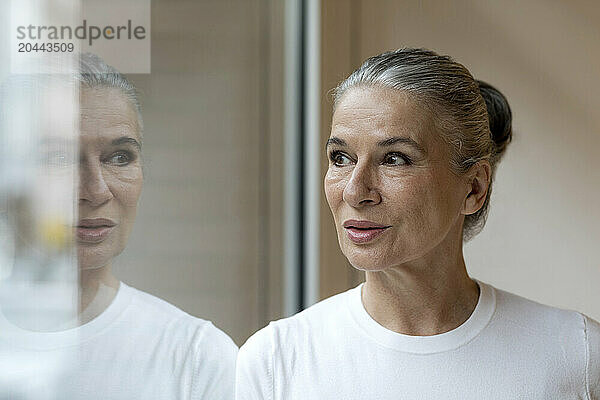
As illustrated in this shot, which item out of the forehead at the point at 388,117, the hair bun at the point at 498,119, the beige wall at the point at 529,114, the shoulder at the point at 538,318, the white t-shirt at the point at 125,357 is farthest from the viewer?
the beige wall at the point at 529,114

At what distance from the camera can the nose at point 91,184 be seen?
1.12 metres

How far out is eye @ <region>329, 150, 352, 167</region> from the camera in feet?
4.02

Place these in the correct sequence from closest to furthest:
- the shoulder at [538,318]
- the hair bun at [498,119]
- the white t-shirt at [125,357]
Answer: the white t-shirt at [125,357]
the shoulder at [538,318]
the hair bun at [498,119]

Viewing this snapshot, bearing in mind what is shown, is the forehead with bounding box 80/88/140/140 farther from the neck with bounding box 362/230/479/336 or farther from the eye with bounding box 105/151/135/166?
the neck with bounding box 362/230/479/336

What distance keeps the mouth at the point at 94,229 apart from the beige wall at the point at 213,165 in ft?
0.14

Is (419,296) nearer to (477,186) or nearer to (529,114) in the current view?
(477,186)

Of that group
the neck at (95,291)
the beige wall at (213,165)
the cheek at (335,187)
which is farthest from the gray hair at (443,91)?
the neck at (95,291)

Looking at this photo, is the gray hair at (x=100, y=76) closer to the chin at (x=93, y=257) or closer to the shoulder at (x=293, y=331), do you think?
the chin at (x=93, y=257)

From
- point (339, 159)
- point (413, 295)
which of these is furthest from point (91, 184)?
point (413, 295)

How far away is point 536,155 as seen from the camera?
1.69 m

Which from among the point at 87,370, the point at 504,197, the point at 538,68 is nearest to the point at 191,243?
the point at 87,370

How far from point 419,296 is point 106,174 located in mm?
503

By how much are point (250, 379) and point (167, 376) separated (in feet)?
0.42

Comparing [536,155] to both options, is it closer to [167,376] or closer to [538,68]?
[538,68]
